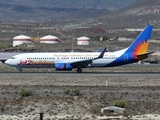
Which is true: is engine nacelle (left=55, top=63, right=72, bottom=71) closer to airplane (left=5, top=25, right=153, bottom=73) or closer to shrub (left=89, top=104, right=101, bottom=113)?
airplane (left=5, top=25, right=153, bottom=73)

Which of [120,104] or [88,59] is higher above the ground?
[88,59]

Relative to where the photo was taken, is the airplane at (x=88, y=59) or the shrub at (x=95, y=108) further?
the airplane at (x=88, y=59)

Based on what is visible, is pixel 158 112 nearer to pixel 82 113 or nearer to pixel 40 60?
pixel 82 113

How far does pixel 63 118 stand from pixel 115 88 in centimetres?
1679

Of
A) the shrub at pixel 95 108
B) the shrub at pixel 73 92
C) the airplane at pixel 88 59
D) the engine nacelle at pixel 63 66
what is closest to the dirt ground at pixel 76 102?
the shrub at pixel 95 108

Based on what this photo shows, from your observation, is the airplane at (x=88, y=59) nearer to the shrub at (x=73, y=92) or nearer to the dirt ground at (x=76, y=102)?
the dirt ground at (x=76, y=102)

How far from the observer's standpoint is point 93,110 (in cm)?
3506

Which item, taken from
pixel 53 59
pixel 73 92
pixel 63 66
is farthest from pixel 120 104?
pixel 53 59

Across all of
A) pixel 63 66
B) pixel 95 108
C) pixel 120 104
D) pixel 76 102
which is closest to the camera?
pixel 95 108

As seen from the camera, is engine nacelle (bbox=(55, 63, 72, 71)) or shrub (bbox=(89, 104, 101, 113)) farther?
engine nacelle (bbox=(55, 63, 72, 71))

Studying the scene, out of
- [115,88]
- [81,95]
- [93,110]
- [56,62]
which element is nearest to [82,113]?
[93,110]

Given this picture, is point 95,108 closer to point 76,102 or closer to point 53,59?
point 76,102

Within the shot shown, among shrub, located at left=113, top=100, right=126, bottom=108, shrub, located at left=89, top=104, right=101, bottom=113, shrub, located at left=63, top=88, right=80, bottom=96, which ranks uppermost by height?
shrub, located at left=63, top=88, right=80, bottom=96

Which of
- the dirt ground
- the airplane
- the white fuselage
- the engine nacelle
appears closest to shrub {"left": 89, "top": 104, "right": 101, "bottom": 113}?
the dirt ground
